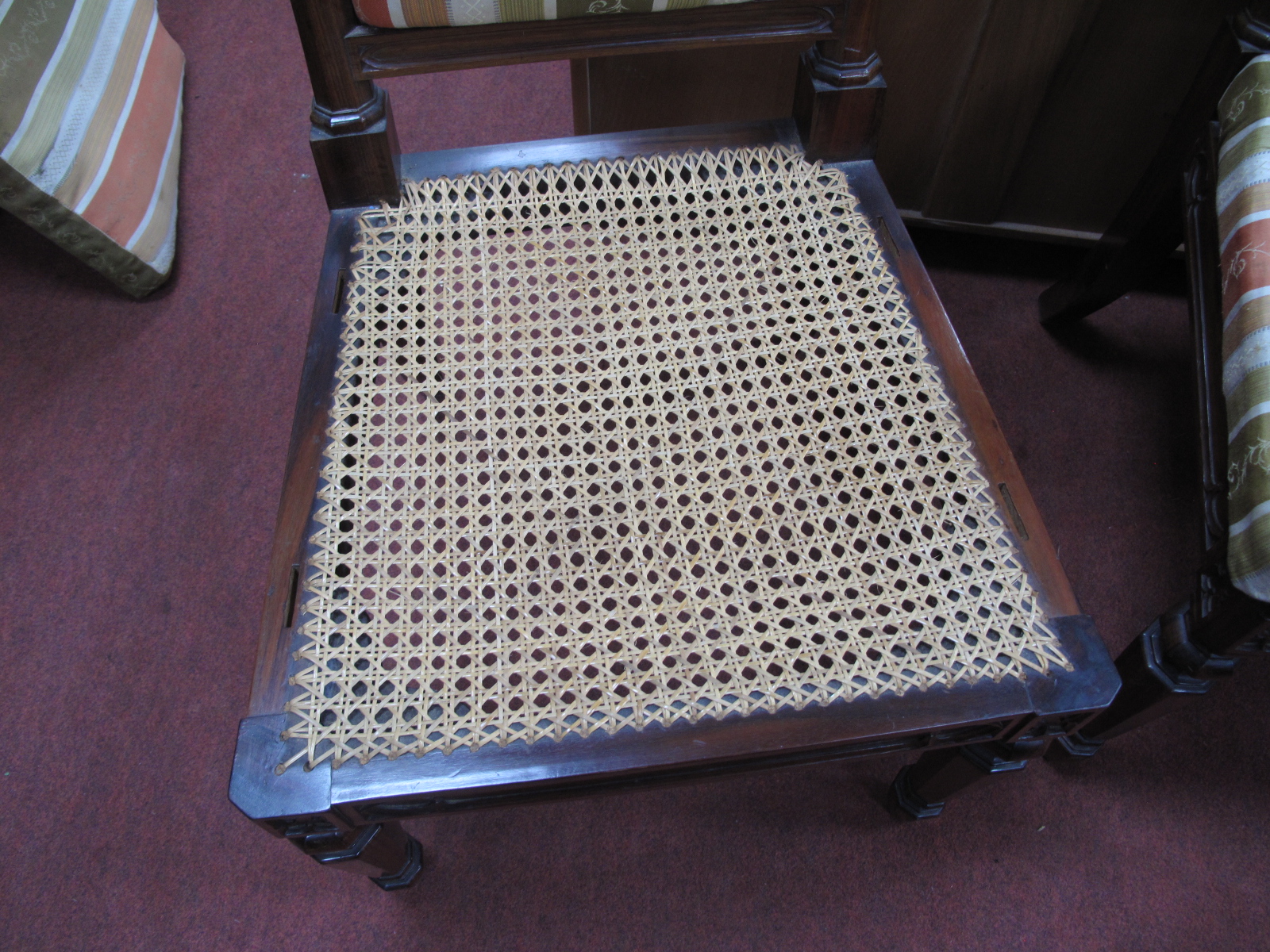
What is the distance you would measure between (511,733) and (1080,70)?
3.13ft

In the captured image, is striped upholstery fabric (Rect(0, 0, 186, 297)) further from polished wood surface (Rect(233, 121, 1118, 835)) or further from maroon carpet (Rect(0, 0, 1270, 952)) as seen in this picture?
polished wood surface (Rect(233, 121, 1118, 835))

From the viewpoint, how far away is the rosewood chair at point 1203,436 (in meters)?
0.62

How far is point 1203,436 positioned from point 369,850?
0.73 meters

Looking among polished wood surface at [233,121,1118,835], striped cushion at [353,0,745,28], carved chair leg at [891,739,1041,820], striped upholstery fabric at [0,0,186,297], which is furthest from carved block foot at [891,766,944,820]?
striped upholstery fabric at [0,0,186,297]

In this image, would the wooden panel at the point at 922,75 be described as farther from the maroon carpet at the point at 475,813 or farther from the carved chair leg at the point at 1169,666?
the carved chair leg at the point at 1169,666

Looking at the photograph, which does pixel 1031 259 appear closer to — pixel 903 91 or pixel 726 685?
pixel 903 91

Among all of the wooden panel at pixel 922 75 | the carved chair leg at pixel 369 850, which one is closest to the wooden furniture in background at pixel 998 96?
the wooden panel at pixel 922 75

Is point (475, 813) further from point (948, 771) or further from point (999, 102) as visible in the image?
point (999, 102)

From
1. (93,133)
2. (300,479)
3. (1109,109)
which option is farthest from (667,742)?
(93,133)

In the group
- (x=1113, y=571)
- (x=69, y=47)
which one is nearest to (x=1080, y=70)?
(x=1113, y=571)

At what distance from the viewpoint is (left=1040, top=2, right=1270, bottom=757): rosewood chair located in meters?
0.62

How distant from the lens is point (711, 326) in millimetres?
660

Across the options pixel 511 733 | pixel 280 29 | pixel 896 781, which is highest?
pixel 511 733

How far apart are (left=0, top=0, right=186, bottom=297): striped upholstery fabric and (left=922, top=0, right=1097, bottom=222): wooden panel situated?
1.12 metres
